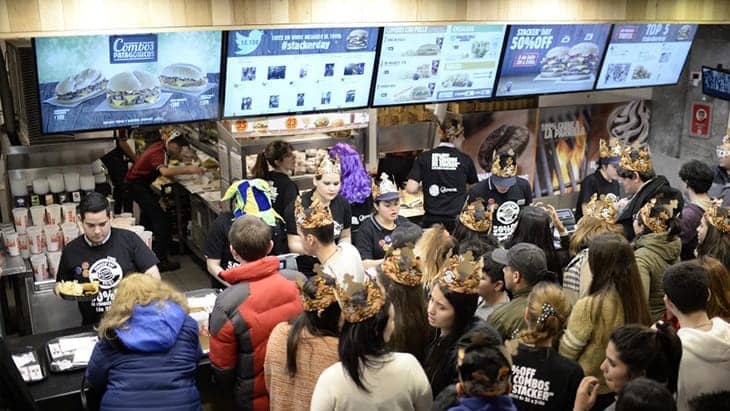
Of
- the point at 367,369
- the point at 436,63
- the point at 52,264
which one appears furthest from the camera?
the point at 436,63

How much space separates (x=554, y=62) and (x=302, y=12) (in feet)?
8.60

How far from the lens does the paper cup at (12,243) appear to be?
5.61 m

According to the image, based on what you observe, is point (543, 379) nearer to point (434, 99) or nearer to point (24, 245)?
point (434, 99)

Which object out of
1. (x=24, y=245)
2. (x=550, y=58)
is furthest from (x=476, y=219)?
(x=24, y=245)

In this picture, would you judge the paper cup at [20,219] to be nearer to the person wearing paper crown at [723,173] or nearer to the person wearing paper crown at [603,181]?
the person wearing paper crown at [603,181]

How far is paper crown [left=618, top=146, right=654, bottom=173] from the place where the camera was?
17.6 ft

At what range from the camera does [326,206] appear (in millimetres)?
5141

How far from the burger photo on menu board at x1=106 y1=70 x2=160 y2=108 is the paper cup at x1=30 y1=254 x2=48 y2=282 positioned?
4.75ft

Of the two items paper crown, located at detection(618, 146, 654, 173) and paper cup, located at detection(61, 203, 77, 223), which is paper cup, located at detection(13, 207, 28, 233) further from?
paper crown, located at detection(618, 146, 654, 173)

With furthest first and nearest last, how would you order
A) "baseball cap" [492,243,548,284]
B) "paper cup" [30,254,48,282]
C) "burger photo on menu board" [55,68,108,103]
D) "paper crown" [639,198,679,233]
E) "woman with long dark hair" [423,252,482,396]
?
1. "paper cup" [30,254,48,282]
2. "burger photo on menu board" [55,68,108,103]
3. "paper crown" [639,198,679,233]
4. "baseball cap" [492,243,548,284]
5. "woman with long dark hair" [423,252,482,396]

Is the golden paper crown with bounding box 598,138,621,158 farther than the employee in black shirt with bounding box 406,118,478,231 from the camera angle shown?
No

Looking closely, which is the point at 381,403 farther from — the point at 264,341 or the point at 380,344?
the point at 264,341

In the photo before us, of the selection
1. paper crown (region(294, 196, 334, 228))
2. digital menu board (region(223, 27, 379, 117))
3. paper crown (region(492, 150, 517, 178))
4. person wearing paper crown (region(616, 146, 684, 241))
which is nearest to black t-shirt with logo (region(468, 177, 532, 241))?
paper crown (region(492, 150, 517, 178))

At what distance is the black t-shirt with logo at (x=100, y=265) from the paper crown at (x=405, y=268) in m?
1.89
